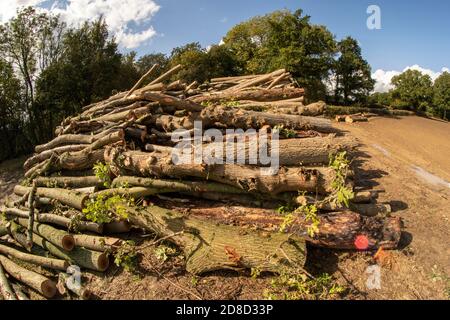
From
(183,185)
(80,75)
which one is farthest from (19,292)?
(80,75)

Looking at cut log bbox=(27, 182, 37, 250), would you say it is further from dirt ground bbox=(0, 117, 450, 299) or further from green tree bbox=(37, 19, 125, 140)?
green tree bbox=(37, 19, 125, 140)

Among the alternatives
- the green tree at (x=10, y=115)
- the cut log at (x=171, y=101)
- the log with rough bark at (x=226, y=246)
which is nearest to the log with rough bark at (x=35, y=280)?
the log with rough bark at (x=226, y=246)

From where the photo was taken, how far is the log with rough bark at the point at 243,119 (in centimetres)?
635

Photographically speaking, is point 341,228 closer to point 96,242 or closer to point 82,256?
point 96,242

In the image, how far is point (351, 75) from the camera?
24375 millimetres

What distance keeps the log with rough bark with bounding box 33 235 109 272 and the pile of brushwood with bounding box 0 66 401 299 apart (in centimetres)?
1

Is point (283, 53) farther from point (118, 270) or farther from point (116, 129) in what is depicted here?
point (118, 270)

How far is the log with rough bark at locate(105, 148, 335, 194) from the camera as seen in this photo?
5273mm

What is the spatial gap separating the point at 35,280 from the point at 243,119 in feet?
12.9

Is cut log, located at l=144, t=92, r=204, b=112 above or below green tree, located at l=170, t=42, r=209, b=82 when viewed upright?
below

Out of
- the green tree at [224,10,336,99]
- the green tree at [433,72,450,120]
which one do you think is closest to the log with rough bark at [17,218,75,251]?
the green tree at [224,10,336,99]

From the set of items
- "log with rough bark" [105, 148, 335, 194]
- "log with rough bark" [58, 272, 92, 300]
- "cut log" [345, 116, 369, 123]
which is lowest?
"log with rough bark" [58, 272, 92, 300]

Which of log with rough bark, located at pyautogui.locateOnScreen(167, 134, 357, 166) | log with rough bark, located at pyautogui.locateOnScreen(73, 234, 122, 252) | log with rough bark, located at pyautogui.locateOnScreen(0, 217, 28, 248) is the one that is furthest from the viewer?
log with rough bark, located at pyautogui.locateOnScreen(0, 217, 28, 248)
